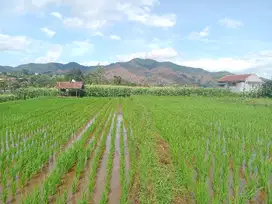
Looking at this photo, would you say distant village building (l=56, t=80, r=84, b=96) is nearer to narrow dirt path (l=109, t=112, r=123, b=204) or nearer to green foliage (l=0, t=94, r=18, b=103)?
green foliage (l=0, t=94, r=18, b=103)

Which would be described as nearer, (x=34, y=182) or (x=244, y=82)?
(x=34, y=182)

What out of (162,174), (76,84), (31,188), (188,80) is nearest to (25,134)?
(31,188)

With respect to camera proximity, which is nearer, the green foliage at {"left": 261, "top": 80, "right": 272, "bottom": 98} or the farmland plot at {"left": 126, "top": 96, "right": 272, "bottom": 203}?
the farmland plot at {"left": 126, "top": 96, "right": 272, "bottom": 203}

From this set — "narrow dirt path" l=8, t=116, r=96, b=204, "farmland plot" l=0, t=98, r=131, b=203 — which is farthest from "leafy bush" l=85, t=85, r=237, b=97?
"narrow dirt path" l=8, t=116, r=96, b=204

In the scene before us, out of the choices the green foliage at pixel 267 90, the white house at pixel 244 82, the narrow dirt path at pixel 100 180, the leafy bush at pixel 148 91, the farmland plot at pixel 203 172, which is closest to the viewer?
the farmland plot at pixel 203 172

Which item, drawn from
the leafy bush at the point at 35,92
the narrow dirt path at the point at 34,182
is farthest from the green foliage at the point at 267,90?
the narrow dirt path at the point at 34,182

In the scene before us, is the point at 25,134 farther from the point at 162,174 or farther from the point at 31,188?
the point at 162,174

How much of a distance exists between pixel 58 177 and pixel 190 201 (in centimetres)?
226

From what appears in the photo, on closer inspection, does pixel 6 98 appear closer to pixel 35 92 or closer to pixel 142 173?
pixel 35 92

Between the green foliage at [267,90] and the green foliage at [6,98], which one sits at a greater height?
the green foliage at [267,90]

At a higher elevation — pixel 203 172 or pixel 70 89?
pixel 70 89

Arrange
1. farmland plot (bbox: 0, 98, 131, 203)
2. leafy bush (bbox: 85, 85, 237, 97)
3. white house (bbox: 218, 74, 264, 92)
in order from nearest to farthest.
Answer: farmland plot (bbox: 0, 98, 131, 203) → leafy bush (bbox: 85, 85, 237, 97) → white house (bbox: 218, 74, 264, 92)

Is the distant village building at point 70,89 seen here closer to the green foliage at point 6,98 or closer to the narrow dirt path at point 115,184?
the green foliage at point 6,98

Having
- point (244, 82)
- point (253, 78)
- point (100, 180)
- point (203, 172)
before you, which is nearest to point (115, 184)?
point (100, 180)
